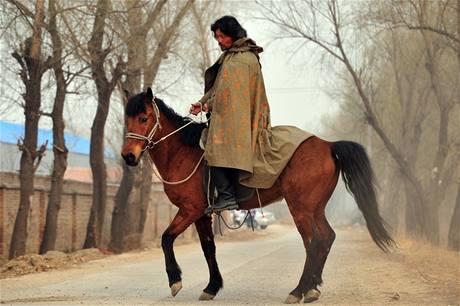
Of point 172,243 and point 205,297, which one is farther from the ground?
point 172,243

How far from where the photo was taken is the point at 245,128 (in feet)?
32.4

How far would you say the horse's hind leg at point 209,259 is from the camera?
10047mm

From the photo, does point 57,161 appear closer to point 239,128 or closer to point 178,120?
point 178,120

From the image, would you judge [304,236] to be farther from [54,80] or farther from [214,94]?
[54,80]

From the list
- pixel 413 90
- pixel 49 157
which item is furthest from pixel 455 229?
pixel 49 157

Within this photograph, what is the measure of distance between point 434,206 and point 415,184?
7.17ft

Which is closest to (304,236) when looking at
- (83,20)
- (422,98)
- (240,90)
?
(240,90)

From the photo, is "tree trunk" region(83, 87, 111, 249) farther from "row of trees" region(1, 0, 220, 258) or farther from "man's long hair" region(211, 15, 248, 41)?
"man's long hair" region(211, 15, 248, 41)

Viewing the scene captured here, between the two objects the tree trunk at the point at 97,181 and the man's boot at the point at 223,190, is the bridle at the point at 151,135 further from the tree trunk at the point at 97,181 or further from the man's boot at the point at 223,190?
the tree trunk at the point at 97,181

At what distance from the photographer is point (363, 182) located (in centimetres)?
996

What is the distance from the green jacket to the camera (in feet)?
32.0

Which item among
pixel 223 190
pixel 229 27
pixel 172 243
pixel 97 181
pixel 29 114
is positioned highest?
pixel 229 27

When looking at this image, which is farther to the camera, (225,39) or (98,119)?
(98,119)

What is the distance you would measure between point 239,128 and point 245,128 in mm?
80
